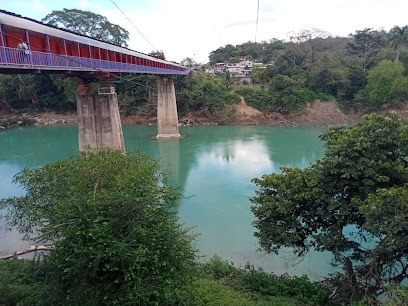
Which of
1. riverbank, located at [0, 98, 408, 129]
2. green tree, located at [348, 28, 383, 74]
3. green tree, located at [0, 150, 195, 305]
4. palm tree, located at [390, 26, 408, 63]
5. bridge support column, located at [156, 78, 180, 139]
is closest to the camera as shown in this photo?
green tree, located at [0, 150, 195, 305]

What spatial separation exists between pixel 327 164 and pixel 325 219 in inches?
49.5

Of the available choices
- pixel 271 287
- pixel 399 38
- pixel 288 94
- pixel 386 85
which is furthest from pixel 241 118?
pixel 271 287

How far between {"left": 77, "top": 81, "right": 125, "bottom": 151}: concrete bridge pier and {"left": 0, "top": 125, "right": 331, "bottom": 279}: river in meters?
3.01

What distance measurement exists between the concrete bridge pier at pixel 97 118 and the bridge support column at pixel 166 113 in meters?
13.7

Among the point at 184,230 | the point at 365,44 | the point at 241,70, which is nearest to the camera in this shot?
the point at 184,230

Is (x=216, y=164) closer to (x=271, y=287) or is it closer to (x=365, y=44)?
(x=271, y=287)

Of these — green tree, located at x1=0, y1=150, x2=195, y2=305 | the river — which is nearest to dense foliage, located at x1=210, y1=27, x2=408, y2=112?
the river

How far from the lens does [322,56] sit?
38.3 metres

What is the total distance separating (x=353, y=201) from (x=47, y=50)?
934 centimetres

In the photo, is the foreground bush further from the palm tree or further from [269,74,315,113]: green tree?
the palm tree

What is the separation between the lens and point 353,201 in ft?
22.2

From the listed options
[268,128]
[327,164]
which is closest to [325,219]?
[327,164]

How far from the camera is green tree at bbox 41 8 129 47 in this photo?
41000 millimetres

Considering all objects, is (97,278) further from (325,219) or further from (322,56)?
(322,56)
